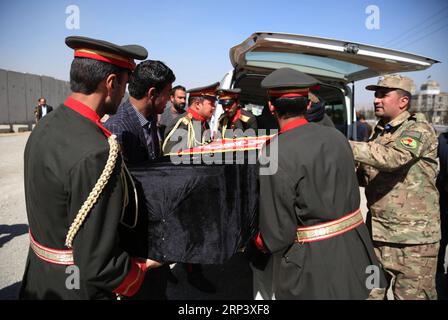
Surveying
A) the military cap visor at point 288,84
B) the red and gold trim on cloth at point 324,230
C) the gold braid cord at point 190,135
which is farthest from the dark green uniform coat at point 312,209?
the gold braid cord at point 190,135

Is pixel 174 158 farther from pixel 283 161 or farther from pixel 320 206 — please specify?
pixel 320 206

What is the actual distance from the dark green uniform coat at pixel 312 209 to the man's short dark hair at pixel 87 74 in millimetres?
955

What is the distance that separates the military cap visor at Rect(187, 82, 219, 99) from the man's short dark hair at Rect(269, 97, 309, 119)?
191 cm

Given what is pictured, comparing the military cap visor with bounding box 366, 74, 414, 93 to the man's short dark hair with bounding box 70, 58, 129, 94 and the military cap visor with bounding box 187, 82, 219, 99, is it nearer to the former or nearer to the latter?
the military cap visor with bounding box 187, 82, 219, 99

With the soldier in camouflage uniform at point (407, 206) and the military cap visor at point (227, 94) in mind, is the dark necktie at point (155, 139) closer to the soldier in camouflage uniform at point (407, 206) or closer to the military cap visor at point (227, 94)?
the soldier in camouflage uniform at point (407, 206)

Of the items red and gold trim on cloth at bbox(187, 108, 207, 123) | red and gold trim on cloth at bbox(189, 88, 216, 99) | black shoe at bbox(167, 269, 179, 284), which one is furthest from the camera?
red and gold trim on cloth at bbox(189, 88, 216, 99)

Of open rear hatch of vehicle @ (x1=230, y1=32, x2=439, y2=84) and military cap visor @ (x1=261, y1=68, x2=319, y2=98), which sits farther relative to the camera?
open rear hatch of vehicle @ (x1=230, y1=32, x2=439, y2=84)

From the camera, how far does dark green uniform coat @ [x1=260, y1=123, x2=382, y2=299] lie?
1.68 meters

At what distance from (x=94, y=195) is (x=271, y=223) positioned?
A: 985 millimetres

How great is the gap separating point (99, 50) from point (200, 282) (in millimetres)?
2721

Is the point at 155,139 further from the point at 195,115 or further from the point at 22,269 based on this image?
the point at 22,269

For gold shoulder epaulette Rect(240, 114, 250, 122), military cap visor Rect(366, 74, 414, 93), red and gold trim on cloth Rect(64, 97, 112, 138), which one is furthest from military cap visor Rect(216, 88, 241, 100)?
red and gold trim on cloth Rect(64, 97, 112, 138)

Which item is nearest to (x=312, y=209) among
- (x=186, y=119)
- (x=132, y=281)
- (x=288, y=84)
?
(x=288, y=84)

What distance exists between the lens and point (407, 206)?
7.72 ft
